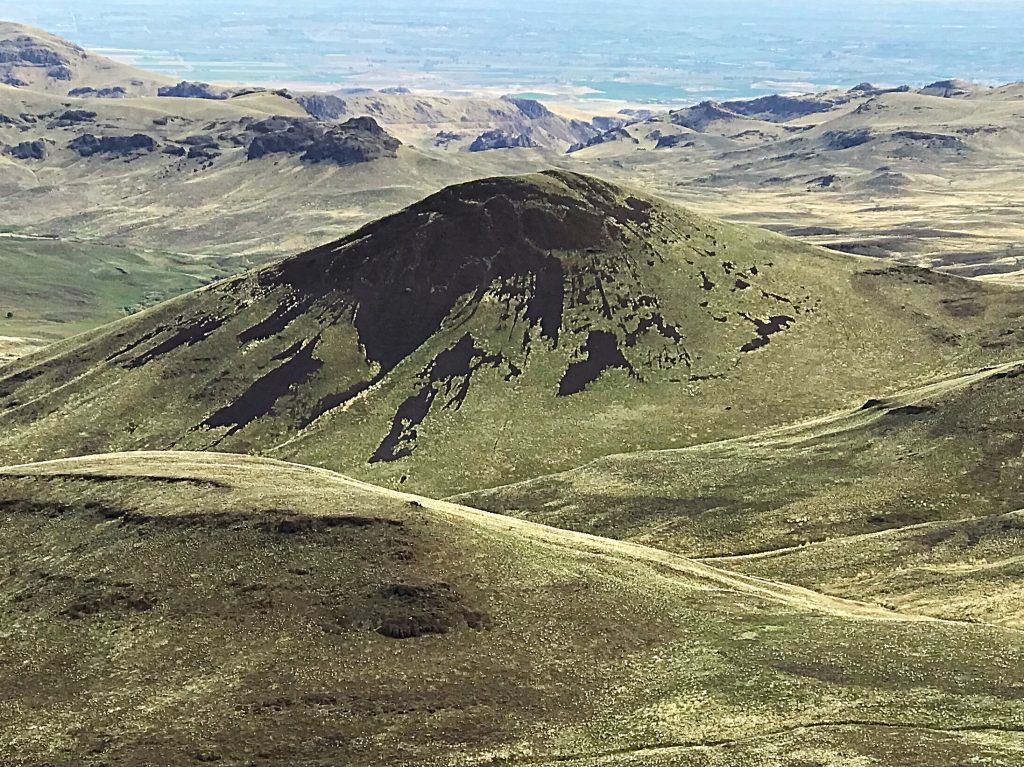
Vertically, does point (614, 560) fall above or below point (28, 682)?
above

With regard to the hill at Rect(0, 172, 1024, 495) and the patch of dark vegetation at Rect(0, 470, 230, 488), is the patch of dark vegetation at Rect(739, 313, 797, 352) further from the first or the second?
the patch of dark vegetation at Rect(0, 470, 230, 488)

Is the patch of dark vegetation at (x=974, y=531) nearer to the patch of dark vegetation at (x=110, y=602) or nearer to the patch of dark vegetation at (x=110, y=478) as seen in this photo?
the patch of dark vegetation at (x=110, y=478)

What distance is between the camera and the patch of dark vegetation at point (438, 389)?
172125 mm

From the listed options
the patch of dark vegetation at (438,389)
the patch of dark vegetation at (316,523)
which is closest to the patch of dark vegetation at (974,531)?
the patch of dark vegetation at (316,523)

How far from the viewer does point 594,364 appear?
621ft

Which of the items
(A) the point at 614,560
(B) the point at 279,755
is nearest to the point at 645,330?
(A) the point at 614,560

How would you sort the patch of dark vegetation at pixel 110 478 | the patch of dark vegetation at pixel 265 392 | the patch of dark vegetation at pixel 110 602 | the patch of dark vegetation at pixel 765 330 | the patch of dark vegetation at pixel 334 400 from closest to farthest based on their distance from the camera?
1. the patch of dark vegetation at pixel 110 602
2. the patch of dark vegetation at pixel 110 478
3. the patch of dark vegetation at pixel 334 400
4. the patch of dark vegetation at pixel 265 392
5. the patch of dark vegetation at pixel 765 330

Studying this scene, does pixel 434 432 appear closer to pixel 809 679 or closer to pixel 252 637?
pixel 252 637

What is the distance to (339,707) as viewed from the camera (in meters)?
67.7

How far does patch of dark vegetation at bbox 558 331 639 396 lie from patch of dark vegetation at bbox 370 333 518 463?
36.3 ft

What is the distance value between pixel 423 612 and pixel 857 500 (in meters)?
66.4

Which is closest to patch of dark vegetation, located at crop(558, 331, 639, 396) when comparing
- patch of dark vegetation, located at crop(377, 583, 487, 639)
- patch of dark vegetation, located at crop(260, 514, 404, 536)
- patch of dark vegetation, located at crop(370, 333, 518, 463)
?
patch of dark vegetation, located at crop(370, 333, 518, 463)

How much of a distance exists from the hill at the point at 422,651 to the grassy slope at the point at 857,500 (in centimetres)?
1060

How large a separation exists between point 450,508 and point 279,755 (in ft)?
155
